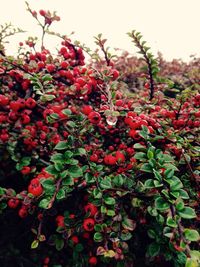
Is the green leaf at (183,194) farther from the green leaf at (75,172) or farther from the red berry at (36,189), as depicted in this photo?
the red berry at (36,189)

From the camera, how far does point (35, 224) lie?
1.80 meters

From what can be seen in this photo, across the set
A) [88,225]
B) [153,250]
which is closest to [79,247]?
[88,225]

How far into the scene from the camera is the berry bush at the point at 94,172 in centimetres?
138

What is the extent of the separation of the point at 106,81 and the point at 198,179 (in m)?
0.74

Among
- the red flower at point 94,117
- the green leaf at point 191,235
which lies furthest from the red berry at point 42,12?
Answer: the green leaf at point 191,235

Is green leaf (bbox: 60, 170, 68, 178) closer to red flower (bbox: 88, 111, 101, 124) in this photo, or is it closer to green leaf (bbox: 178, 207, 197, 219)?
red flower (bbox: 88, 111, 101, 124)

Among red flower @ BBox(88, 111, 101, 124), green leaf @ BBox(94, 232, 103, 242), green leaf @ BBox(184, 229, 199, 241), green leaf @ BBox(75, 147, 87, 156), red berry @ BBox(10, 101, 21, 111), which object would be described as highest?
red berry @ BBox(10, 101, 21, 111)

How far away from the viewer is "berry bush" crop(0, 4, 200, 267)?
1376 mm

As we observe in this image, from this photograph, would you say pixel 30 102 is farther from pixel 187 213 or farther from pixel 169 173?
pixel 187 213

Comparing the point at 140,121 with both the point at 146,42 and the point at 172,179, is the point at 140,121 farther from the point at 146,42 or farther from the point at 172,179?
the point at 146,42

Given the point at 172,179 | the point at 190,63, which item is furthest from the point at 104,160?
the point at 190,63

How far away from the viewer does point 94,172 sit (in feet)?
4.95

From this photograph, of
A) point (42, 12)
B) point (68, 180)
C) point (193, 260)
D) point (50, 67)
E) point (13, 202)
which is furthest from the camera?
point (42, 12)

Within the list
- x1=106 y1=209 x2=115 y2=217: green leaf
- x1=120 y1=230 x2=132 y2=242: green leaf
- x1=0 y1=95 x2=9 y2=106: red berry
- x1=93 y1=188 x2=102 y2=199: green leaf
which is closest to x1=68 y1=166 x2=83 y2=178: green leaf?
x1=93 y1=188 x2=102 y2=199: green leaf
